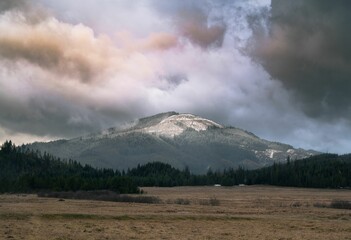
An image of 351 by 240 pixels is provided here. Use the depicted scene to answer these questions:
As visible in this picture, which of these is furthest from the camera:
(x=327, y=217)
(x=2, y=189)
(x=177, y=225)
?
(x=2, y=189)

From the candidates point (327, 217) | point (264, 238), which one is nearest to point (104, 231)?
point (264, 238)

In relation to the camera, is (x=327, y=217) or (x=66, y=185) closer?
(x=327, y=217)

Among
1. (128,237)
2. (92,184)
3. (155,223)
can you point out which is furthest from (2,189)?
(128,237)

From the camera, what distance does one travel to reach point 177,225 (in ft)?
157

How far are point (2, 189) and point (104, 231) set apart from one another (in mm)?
124926

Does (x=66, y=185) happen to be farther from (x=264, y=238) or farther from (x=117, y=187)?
(x=264, y=238)

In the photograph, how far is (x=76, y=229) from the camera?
4153 centimetres

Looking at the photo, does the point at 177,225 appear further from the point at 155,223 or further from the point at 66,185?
the point at 66,185

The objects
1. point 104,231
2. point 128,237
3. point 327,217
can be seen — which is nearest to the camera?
point 128,237

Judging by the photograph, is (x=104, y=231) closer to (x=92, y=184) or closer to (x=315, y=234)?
(x=315, y=234)

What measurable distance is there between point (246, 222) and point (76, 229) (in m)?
19.3

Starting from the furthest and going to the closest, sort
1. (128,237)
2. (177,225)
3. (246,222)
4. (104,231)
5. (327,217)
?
(327,217), (246,222), (177,225), (104,231), (128,237)

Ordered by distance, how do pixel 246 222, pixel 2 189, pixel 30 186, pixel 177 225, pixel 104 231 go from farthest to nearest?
pixel 30 186 → pixel 2 189 → pixel 246 222 → pixel 177 225 → pixel 104 231

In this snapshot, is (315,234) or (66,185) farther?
(66,185)
